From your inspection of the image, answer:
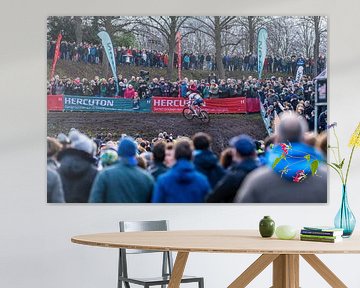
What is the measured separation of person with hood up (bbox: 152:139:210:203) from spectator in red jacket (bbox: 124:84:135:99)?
1.69 feet

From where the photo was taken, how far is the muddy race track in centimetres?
682

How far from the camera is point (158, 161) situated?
268 inches

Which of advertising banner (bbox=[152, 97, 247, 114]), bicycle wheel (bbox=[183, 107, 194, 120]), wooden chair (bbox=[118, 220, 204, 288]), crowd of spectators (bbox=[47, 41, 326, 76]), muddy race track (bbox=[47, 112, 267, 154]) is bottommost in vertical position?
wooden chair (bbox=[118, 220, 204, 288])

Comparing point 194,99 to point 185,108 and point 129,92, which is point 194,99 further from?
point 129,92

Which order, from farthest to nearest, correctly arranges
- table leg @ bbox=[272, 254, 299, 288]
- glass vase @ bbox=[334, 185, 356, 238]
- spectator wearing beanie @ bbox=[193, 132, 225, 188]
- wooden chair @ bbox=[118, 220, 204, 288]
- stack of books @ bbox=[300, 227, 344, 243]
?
spectator wearing beanie @ bbox=[193, 132, 225, 188]
wooden chair @ bbox=[118, 220, 204, 288]
glass vase @ bbox=[334, 185, 356, 238]
table leg @ bbox=[272, 254, 299, 288]
stack of books @ bbox=[300, 227, 344, 243]

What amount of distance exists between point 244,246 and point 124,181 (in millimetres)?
2528

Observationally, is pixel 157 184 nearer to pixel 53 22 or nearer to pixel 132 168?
pixel 132 168

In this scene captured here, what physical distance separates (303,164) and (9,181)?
7.46ft

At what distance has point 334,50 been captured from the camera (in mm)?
6824

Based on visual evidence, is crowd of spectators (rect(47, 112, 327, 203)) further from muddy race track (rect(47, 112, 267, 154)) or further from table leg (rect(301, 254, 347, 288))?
table leg (rect(301, 254, 347, 288))

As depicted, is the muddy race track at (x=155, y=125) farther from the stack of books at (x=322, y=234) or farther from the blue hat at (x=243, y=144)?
the stack of books at (x=322, y=234)

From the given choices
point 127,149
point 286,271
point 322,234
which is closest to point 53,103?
point 127,149

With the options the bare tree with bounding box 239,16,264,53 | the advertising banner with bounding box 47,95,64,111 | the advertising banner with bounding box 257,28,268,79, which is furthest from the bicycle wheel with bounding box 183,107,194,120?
the advertising banner with bounding box 47,95,64,111

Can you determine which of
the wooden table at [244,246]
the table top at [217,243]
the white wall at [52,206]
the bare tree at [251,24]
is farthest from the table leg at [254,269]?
the bare tree at [251,24]
